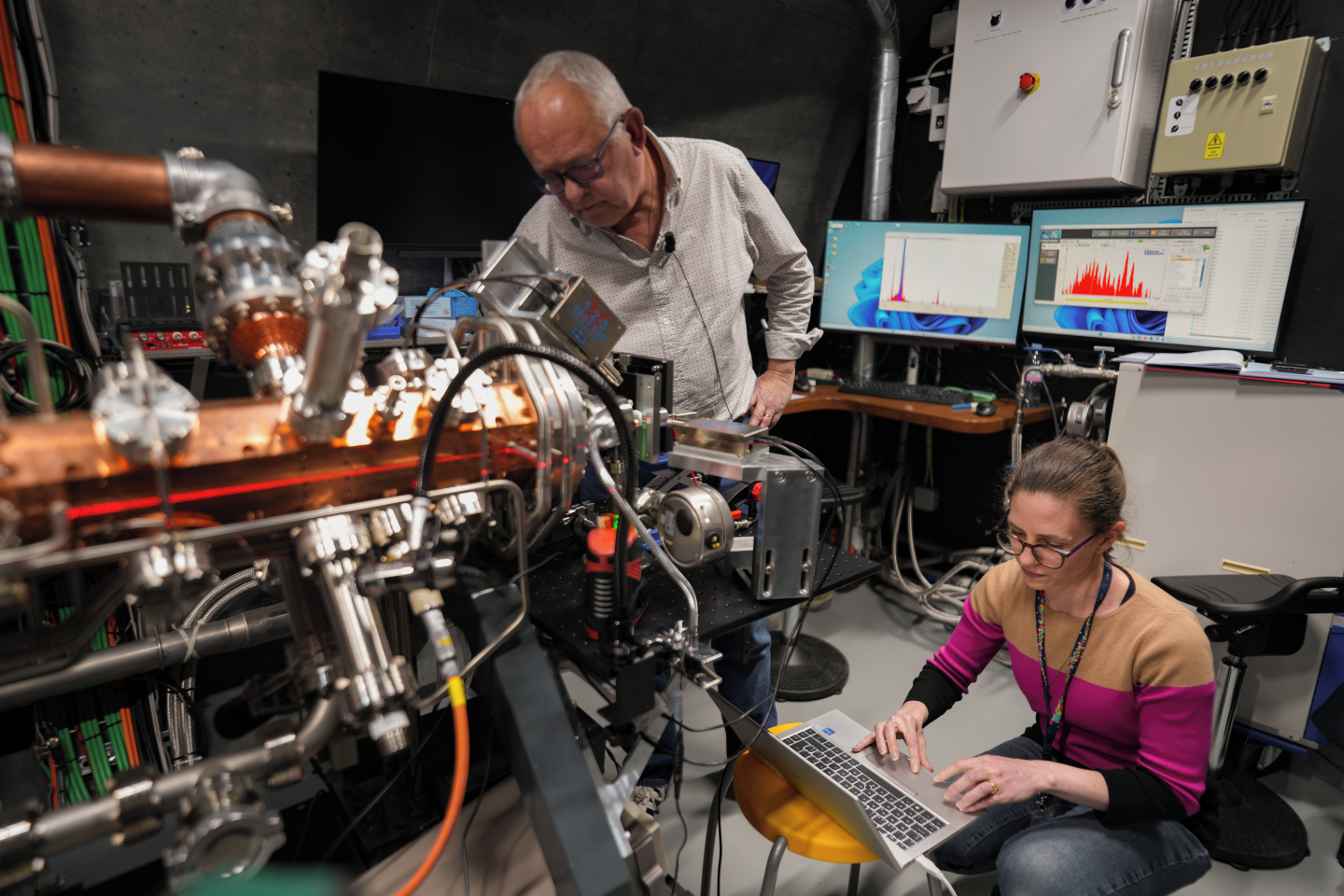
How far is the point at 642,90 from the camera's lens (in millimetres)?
3012

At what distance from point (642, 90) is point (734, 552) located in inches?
102

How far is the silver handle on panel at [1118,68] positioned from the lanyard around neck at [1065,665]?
6.45ft

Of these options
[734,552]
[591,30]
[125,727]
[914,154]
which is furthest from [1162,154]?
[125,727]

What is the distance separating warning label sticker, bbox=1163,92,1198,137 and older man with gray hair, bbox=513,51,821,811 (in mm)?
1477

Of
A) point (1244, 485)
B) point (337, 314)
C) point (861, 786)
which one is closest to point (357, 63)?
point (337, 314)

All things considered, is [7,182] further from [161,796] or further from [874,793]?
[874,793]

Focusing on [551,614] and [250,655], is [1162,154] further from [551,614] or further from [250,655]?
[250,655]

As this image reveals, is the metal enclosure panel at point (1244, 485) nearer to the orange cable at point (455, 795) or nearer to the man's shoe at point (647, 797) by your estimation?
the man's shoe at point (647, 797)

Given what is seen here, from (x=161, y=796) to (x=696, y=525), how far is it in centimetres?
60

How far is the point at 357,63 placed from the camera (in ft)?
7.71

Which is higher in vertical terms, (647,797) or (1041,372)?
(1041,372)

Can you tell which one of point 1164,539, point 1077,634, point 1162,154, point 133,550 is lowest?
point 1164,539

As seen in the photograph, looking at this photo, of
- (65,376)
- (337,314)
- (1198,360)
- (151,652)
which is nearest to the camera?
(337,314)

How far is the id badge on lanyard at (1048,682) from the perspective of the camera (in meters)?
1.21
